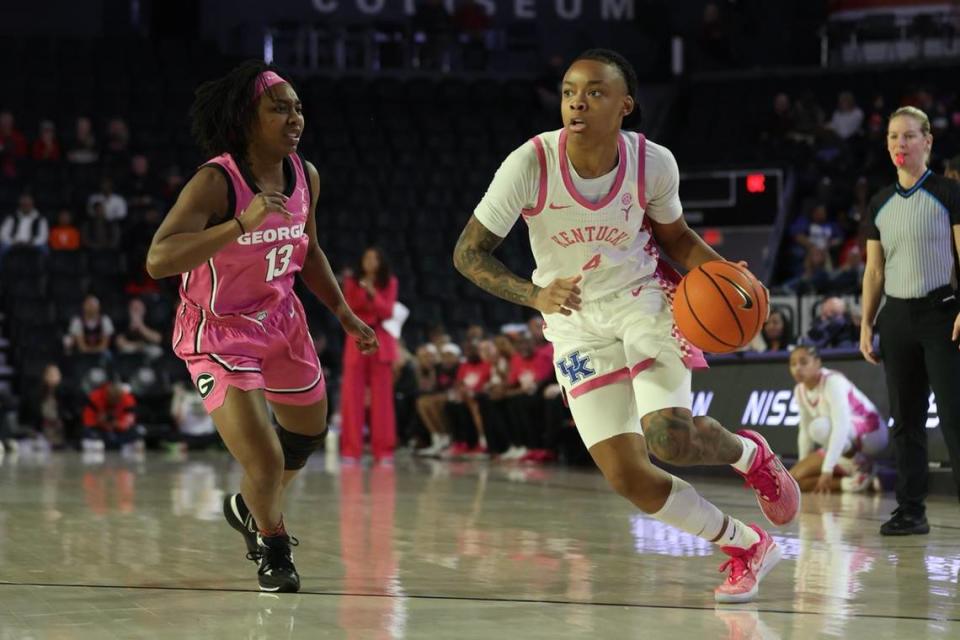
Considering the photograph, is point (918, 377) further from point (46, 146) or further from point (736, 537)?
point (46, 146)

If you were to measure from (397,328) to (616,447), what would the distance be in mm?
8369

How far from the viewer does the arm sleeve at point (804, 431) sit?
9.67 metres

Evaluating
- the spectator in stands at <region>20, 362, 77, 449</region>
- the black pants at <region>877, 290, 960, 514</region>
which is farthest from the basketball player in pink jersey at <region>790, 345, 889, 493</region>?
the spectator in stands at <region>20, 362, 77, 449</region>

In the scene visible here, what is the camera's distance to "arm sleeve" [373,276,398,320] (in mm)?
12898

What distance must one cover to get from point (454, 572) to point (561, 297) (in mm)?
1486

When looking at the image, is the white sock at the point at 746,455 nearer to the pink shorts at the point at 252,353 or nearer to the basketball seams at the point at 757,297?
the basketball seams at the point at 757,297

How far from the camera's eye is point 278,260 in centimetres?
524

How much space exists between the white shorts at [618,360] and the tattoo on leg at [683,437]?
67 mm

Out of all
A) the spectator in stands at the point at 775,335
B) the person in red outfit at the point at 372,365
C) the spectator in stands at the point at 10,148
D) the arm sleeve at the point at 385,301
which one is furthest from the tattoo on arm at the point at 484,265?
the spectator in stands at the point at 10,148

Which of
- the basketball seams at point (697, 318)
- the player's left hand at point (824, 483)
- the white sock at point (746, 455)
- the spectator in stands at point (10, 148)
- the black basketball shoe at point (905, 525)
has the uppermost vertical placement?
the spectator in stands at point (10, 148)

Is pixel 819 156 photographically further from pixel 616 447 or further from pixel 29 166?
pixel 616 447

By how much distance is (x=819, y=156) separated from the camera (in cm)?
1859

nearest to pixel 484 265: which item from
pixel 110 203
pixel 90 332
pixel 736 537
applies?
pixel 736 537

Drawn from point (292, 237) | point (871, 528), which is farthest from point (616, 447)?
point (871, 528)
